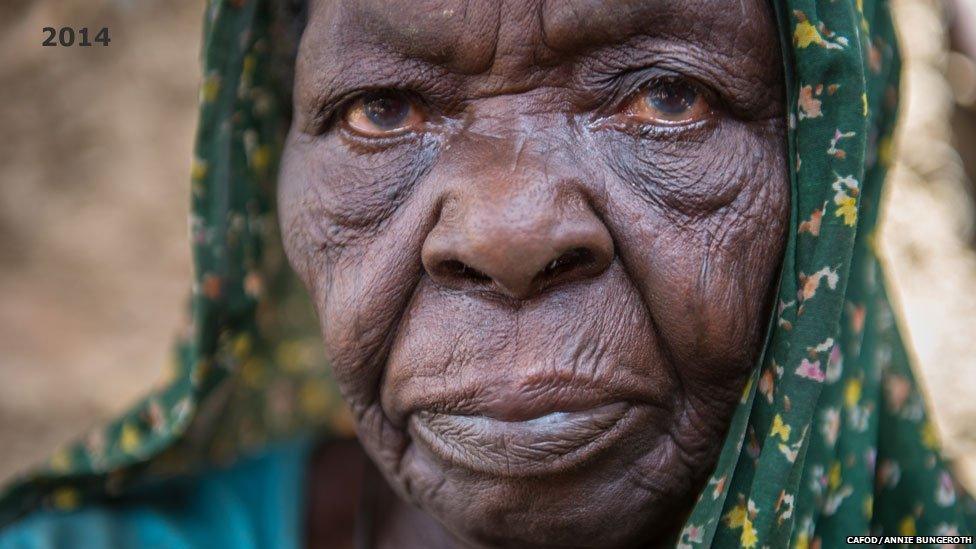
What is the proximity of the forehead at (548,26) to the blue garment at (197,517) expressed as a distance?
1.02m

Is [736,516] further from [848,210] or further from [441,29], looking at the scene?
[441,29]

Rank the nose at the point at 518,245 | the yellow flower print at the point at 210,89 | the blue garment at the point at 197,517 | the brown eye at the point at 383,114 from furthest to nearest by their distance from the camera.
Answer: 1. the blue garment at the point at 197,517
2. the yellow flower print at the point at 210,89
3. the brown eye at the point at 383,114
4. the nose at the point at 518,245

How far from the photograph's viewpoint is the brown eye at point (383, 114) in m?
1.46

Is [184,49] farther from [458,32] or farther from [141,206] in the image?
[458,32]

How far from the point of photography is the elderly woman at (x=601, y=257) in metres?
1.29

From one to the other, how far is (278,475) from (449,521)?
2.28 feet

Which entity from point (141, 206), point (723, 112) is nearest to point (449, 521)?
point (723, 112)

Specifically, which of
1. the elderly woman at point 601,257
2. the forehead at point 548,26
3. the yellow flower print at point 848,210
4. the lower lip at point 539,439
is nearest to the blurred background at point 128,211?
the elderly woman at point 601,257

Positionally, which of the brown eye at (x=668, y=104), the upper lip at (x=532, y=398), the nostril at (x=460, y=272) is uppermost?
the brown eye at (x=668, y=104)

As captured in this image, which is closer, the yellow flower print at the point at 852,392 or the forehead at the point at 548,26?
the forehead at the point at 548,26

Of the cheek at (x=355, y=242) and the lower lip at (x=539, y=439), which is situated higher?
the cheek at (x=355, y=242)

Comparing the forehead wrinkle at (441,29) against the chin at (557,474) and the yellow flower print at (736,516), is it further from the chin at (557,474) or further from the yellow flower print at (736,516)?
the yellow flower print at (736,516)

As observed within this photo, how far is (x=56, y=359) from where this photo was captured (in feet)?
10.2

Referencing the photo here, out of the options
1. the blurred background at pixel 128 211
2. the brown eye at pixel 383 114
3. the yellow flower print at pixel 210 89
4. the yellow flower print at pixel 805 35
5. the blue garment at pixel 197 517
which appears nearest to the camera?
the yellow flower print at pixel 805 35
